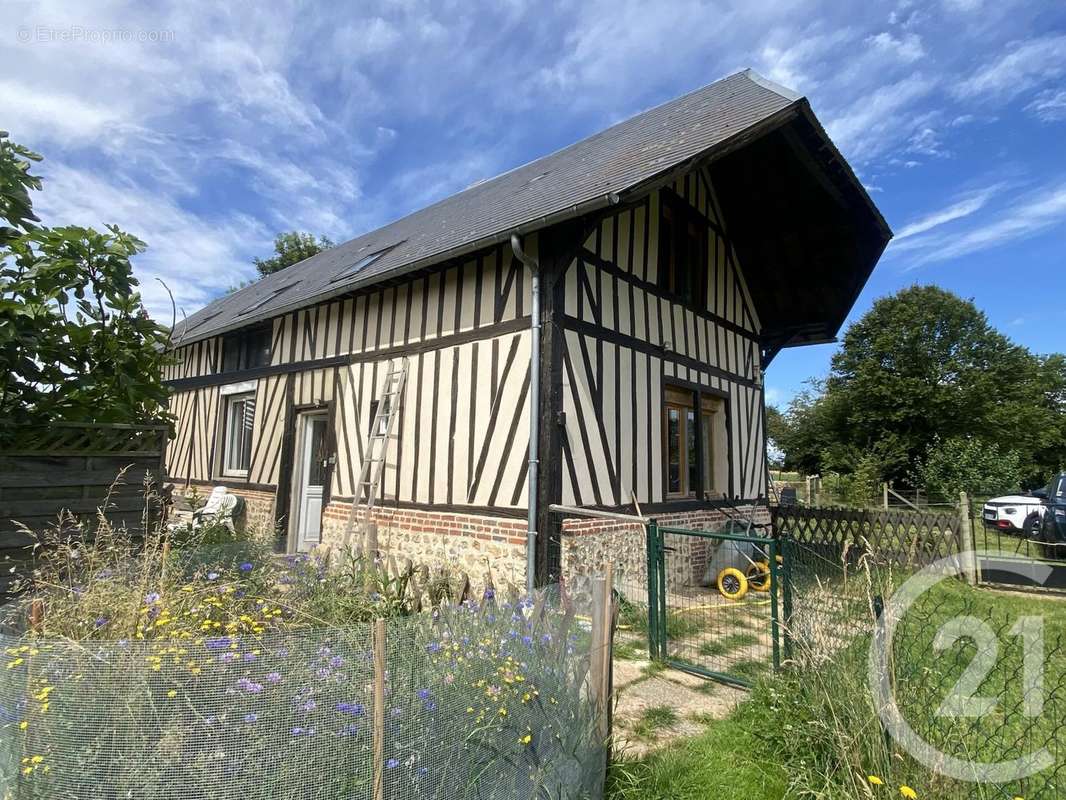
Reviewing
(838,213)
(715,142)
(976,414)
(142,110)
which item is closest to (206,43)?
(142,110)

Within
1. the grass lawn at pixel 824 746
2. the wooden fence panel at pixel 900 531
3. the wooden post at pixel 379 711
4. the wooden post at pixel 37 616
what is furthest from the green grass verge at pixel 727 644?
the wooden post at pixel 37 616

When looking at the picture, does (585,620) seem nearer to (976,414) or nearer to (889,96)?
(889,96)

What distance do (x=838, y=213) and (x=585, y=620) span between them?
8.01 meters

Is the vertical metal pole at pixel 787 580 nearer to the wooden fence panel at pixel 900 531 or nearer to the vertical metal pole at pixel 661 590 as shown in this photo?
the vertical metal pole at pixel 661 590

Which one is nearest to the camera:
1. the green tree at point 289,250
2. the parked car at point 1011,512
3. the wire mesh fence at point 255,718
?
the wire mesh fence at point 255,718

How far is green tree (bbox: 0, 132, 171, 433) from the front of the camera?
3.63 meters

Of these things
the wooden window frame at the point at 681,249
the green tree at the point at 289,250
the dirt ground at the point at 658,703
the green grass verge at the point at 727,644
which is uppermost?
the green tree at the point at 289,250

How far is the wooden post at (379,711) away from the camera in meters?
1.58

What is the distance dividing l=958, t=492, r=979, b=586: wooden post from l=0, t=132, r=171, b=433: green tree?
886 cm

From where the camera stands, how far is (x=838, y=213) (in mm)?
8102

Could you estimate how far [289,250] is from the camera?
26391mm

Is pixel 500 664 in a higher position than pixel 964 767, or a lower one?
higher

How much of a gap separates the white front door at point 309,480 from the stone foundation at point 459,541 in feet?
4.41

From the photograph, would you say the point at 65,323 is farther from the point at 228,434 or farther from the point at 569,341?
the point at 228,434
